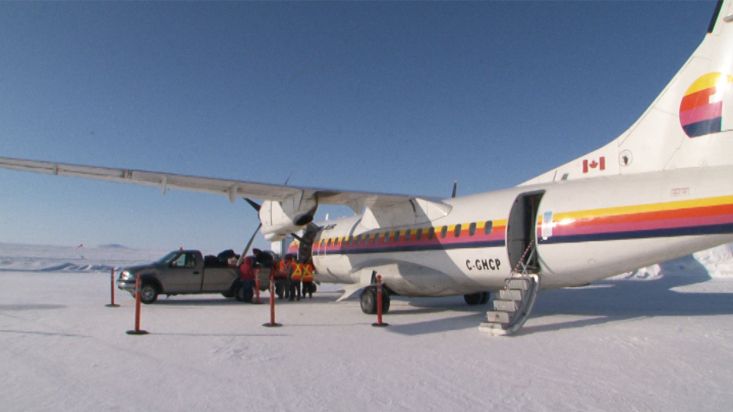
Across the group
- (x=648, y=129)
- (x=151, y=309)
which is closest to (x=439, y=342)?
(x=648, y=129)

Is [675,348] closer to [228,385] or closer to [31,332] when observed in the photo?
[228,385]

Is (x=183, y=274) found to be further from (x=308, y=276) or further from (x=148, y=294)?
(x=308, y=276)

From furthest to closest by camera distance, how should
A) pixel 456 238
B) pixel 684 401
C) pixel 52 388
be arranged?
pixel 456 238, pixel 52 388, pixel 684 401

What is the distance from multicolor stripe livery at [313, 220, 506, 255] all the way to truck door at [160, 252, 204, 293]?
409cm

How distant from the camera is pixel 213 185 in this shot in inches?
489

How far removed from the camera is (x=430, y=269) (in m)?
12.0

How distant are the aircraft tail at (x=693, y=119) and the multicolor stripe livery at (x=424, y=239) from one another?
8.93ft

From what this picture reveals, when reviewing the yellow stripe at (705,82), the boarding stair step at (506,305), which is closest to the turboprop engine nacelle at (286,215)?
the boarding stair step at (506,305)

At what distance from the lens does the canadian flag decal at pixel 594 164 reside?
9.92 m

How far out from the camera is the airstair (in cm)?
890

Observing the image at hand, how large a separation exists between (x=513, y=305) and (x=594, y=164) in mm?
3459

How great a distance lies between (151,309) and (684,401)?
38.2 ft

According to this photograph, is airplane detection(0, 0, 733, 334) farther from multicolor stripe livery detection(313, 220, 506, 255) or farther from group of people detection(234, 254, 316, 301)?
group of people detection(234, 254, 316, 301)

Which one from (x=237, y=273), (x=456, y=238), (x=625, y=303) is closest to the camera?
(x=456, y=238)
